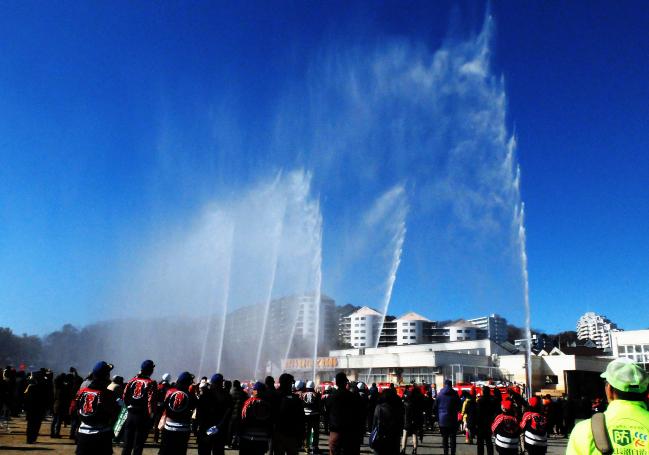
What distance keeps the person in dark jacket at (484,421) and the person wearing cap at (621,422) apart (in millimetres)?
11389

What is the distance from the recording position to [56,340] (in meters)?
149

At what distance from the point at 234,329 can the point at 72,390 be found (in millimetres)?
51334

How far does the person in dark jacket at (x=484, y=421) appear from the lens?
13.3m

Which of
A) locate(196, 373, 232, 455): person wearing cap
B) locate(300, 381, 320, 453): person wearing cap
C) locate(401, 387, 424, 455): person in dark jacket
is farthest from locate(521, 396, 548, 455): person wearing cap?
locate(300, 381, 320, 453): person wearing cap

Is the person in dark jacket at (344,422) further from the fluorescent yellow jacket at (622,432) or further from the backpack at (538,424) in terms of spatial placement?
the fluorescent yellow jacket at (622,432)

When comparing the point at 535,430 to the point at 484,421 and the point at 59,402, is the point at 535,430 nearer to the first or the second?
the point at 484,421

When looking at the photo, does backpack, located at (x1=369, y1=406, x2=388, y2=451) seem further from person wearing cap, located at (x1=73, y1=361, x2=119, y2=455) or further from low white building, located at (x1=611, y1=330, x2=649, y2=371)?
low white building, located at (x1=611, y1=330, x2=649, y2=371)

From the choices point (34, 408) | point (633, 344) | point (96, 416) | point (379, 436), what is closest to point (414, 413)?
point (379, 436)

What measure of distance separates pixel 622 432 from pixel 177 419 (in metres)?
8.00

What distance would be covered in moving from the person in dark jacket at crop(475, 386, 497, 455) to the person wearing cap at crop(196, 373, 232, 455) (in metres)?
7.20

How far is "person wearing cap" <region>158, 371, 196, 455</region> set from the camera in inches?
353

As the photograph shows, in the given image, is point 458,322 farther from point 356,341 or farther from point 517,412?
point 517,412

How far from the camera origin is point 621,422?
9.35 ft

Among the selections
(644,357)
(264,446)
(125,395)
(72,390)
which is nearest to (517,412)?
(264,446)
